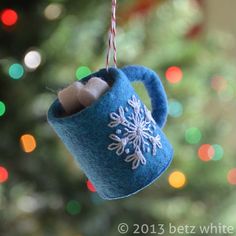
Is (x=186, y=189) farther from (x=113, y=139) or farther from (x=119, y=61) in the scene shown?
(x=113, y=139)

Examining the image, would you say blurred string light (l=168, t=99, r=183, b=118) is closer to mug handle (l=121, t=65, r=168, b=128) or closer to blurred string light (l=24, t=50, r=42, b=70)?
blurred string light (l=24, t=50, r=42, b=70)

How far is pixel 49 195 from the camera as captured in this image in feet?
3.58

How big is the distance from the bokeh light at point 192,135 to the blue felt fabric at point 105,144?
736 millimetres

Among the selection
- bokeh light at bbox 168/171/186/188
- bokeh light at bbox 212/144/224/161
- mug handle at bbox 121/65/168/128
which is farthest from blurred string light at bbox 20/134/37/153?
mug handle at bbox 121/65/168/128

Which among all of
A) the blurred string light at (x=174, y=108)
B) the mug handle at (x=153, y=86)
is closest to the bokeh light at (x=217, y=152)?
the blurred string light at (x=174, y=108)

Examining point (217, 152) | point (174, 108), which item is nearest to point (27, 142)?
point (174, 108)

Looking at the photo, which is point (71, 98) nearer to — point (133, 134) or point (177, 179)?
point (133, 134)

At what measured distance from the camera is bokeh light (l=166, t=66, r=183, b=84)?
1.15 m

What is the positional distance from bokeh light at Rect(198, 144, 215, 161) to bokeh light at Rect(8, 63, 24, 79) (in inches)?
18.9

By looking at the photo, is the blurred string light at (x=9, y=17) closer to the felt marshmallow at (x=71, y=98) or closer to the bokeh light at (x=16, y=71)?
the bokeh light at (x=16, y=71)

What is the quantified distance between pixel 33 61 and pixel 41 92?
6 cm

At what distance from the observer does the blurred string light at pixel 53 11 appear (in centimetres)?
99

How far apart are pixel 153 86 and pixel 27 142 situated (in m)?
0.57

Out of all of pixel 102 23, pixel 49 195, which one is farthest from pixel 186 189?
pixel 102 23
